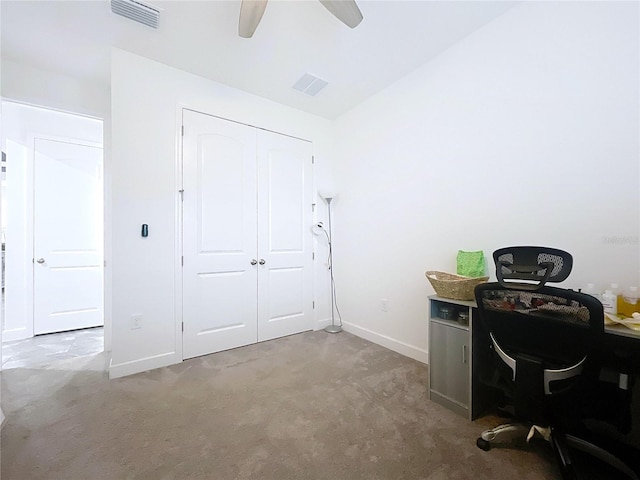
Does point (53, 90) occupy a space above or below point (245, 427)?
above

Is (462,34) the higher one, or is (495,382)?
(462,34)

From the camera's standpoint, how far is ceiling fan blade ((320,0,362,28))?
1.57 metres

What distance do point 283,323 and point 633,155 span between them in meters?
3.20

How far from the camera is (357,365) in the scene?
243 cm

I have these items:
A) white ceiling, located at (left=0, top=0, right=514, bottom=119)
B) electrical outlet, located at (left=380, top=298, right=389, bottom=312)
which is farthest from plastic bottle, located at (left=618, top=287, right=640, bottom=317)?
white ceiling, located at (left=0, top=0, right=514, bottom=119)

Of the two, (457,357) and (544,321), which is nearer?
(544,321)

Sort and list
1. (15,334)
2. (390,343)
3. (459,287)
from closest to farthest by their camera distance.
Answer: (459,287) → (390,343) → (15,334)

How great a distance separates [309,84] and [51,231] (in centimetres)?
388

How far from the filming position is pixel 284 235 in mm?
3277

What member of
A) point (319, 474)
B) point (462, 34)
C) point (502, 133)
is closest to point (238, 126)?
point (462, 34)

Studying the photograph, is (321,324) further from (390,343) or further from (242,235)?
(242,235)

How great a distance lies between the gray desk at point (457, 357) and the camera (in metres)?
1.67

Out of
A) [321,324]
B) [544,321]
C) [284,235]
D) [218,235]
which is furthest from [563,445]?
[218,235]

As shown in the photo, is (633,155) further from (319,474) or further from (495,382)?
(319,474)
